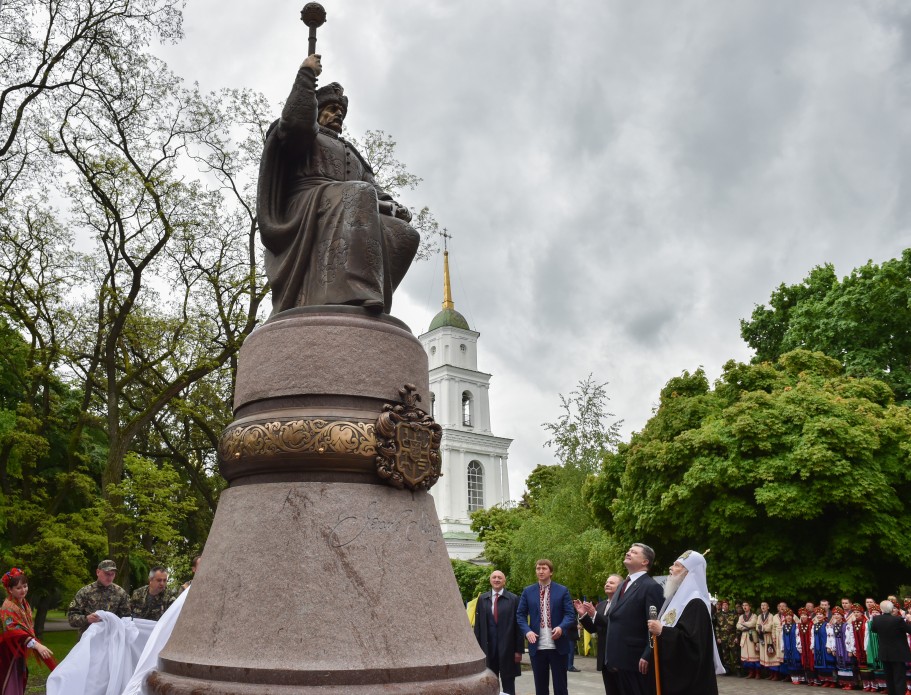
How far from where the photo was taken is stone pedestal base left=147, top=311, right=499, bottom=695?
145 inches

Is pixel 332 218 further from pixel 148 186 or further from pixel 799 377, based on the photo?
pixel 799 377

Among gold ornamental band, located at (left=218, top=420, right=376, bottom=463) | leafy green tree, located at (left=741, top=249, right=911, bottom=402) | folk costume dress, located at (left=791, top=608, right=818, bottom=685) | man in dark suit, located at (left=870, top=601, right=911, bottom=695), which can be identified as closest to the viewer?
gold ornamental band, located at (left=218, top=420, right=376, bottom=463)

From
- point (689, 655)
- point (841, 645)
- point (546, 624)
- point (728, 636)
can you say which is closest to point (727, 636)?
point (728, 636)

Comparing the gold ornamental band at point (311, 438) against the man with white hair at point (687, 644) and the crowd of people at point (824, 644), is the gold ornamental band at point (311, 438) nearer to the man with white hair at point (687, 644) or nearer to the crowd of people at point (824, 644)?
the man with white hair at point (687, 644)

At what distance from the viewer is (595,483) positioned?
76.3 ft

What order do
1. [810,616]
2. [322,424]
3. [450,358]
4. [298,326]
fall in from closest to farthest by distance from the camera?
[322,424]
[298,326]
[810,616]
[450,358]

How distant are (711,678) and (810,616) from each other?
12320mm

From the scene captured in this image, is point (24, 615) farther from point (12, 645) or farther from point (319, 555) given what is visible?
point (319, 555)

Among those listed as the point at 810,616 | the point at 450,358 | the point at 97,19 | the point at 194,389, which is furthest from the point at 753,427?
the point at 450,358

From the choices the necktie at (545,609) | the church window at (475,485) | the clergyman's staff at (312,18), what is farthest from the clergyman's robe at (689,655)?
the church window at (475,485)

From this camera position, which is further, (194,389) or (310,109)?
(194,389)

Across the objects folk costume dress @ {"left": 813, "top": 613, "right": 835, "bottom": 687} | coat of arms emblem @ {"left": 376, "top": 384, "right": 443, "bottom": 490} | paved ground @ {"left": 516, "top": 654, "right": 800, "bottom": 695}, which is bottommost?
paved ground @ {"left": 516, "top": 654, "right": 800, "bottom": 695}

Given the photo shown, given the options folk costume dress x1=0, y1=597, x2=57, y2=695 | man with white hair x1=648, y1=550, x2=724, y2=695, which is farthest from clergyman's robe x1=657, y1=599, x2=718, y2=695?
folk costume dress x1=0, y1=597, x2=57, y2=695

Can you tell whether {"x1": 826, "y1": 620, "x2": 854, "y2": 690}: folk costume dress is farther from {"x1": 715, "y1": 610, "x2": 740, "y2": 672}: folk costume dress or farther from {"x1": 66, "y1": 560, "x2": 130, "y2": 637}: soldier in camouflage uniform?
{"x1": 66, "y1": 560, "x2": 130, "y2": 637}: soldier in camouflage uniform
